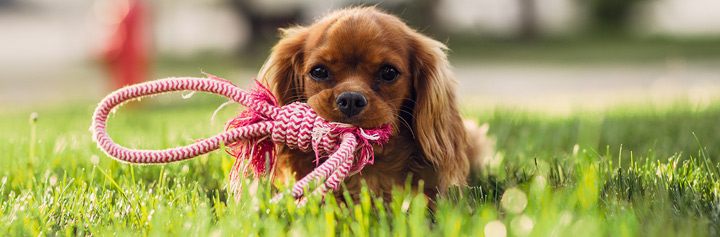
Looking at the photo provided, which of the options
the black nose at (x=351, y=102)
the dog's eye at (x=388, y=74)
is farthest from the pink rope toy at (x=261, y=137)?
the dog's eye at (x=388, y=74)

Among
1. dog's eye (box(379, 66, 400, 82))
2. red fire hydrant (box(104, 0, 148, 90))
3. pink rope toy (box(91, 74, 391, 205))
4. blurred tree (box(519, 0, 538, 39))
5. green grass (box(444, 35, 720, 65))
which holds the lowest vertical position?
green grass (box(444, 35, 720, 65))

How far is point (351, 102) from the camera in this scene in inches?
90.1

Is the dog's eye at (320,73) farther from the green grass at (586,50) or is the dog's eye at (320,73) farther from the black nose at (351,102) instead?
the green grass at (586,50)

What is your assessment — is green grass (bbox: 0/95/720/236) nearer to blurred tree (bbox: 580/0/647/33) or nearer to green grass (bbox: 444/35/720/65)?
green grass (bbox: 444/35/720/65)

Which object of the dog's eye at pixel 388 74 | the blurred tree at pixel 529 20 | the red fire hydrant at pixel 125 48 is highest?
the dog's eye at pixel 388 74

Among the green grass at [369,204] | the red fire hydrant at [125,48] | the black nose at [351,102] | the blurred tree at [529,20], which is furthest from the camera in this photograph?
the blurred tree at [529,20]

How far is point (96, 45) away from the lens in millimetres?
6477

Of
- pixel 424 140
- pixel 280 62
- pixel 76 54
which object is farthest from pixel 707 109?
pixel 76 54

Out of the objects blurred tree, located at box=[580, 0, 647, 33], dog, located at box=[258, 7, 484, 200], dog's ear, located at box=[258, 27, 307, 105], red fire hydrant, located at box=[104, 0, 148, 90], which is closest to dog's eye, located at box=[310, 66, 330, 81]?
dog, located at box=[258, 7, 484, 200]

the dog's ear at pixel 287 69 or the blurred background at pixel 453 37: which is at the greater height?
the dog's ear at pixel 287 69

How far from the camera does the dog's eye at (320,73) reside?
2.58 metres

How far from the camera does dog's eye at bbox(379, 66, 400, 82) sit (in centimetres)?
255

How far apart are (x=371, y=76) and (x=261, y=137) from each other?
1.62 ft

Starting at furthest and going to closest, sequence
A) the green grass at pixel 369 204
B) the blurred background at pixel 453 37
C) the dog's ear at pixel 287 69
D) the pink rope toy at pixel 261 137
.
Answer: the blurred background at pixel 453 37
the dog's ear at pixel 287 69
the pink rope toy at pixel 261 137
the green grass at pixel 369 204
